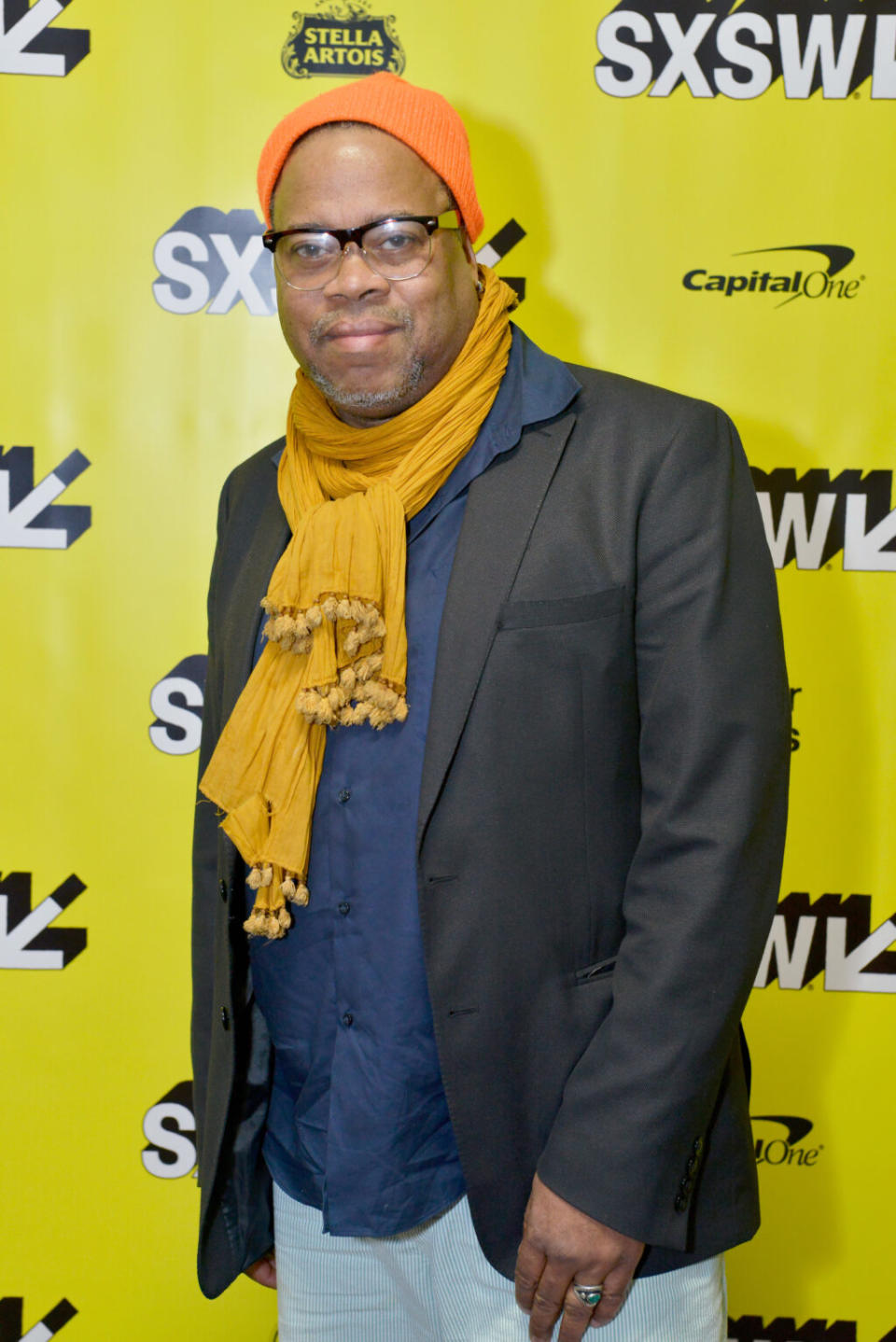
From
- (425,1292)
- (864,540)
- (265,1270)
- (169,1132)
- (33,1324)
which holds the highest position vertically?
(864,540)

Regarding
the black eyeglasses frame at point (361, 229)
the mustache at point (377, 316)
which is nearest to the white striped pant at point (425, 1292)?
the mustache at point (377, 316)

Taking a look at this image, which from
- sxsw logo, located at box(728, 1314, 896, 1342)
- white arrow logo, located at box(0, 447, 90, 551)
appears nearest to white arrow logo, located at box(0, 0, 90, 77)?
white arrow logo, located at box(0, 447, 90, 551)

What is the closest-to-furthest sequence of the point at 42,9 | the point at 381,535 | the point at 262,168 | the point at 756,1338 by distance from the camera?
the point at 381,535, the point at 262,168, the point at 42,9, the point at 756,1338

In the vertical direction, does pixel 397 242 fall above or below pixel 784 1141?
above

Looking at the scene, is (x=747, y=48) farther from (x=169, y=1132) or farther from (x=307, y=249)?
(x=169, y=1132)

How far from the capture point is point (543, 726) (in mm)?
1217

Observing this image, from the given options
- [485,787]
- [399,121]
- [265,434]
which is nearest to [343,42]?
[265,434]

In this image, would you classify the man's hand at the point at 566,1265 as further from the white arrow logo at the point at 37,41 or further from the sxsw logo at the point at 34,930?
the white arrow logo at the point at 37,41

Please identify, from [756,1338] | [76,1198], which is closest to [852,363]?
[756,1338]

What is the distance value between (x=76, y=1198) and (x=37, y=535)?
1395 mm

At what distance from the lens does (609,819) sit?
1248 mm

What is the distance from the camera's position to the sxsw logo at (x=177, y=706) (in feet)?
7.24

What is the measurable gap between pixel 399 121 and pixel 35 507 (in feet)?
3.85

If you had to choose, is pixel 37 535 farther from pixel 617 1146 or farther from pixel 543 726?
pixel 617 1146
